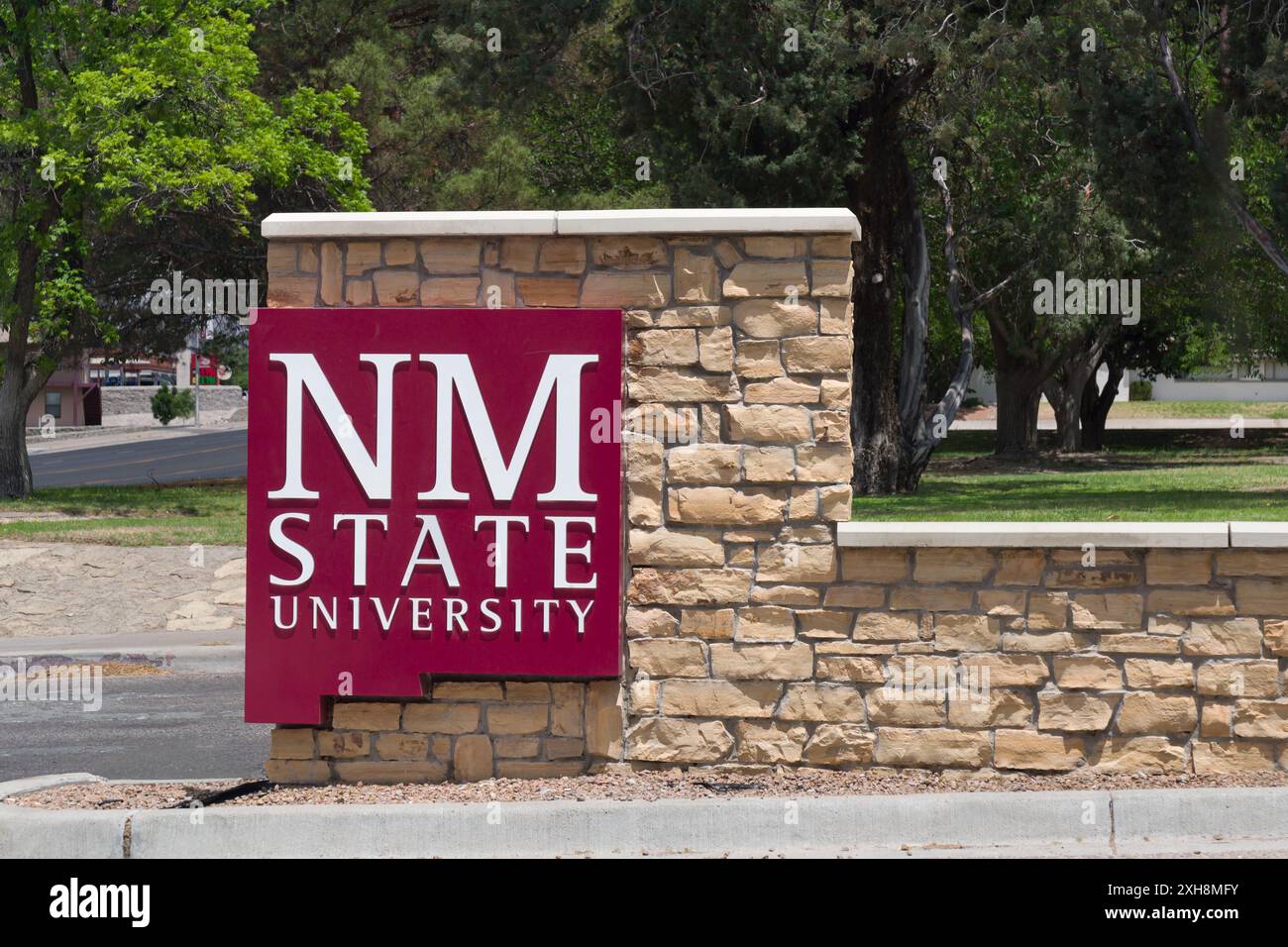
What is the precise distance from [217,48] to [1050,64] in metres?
12.2

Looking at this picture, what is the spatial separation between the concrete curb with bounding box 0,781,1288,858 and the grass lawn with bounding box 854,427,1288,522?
12055 mm

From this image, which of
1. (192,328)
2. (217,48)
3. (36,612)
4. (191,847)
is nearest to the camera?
(191,847)

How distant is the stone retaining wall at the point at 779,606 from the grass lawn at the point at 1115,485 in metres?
11.3

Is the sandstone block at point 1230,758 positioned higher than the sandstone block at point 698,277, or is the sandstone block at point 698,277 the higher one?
the sandstone block at point 698,277

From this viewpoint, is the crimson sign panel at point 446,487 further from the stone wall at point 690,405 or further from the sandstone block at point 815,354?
the sandstone block at point 815,354

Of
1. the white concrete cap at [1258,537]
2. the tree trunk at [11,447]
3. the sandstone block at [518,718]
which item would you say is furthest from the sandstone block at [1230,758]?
the tree trunk at [11,447]

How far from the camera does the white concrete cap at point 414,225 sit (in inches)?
276

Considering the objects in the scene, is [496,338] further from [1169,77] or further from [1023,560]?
[1169,77]

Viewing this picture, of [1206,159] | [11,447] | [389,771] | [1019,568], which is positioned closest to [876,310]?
[1206,159]

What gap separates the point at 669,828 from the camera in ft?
20.3

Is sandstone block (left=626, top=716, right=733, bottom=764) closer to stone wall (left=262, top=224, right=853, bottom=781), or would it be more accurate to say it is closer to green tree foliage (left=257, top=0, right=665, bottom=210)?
stone wall (left=262, top=224, right=853, bottom=781)

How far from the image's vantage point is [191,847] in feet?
20.2

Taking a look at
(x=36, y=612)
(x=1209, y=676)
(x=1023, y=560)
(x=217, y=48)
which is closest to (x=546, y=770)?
(x=1023, y=560)

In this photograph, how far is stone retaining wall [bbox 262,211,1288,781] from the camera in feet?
22.6
